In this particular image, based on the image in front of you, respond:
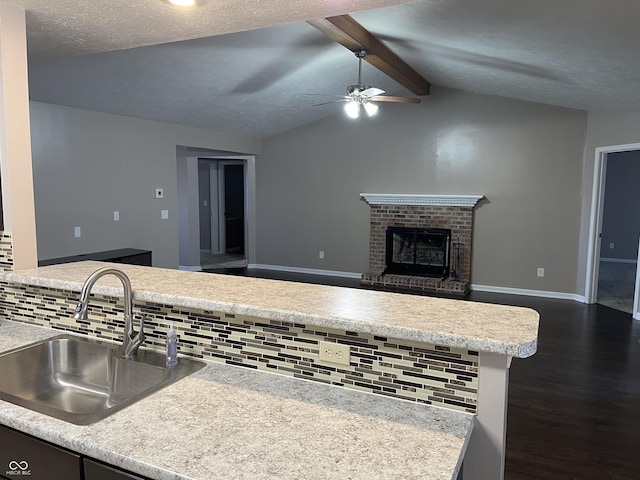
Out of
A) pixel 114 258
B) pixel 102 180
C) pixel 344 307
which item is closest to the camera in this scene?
pixel 344 307

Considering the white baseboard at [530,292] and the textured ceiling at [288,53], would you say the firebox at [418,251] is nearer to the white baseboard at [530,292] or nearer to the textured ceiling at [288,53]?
the white baseboard at [530,292]

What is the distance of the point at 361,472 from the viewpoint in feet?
3.23

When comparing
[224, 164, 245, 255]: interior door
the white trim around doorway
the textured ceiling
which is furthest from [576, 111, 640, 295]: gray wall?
[224, 164, 245, 255]: interior door

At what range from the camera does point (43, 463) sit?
120 centimetres

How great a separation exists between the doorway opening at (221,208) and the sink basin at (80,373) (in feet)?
24.5

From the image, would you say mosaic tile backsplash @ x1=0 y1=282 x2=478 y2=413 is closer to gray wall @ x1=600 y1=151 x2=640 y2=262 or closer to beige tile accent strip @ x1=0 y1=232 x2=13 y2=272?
beige tile accent strip @ x1=0 y1=232 x2=13 y2=272

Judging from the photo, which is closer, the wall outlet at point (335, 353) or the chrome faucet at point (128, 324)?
the wall outlet at point (335, 353)

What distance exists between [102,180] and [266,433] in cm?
466

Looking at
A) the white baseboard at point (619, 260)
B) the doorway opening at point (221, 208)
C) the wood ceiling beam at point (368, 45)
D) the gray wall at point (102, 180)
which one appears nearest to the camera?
the wood ceiling beam at point (368, 45)

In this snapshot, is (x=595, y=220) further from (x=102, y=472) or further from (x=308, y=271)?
(x=102, y=472)

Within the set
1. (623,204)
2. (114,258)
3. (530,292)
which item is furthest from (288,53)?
(623,204)

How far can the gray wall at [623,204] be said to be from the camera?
866cm

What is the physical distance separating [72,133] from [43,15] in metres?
3.02

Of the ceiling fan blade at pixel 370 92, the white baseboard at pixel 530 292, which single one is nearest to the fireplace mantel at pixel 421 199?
the white baseboard at pixel 530 292
